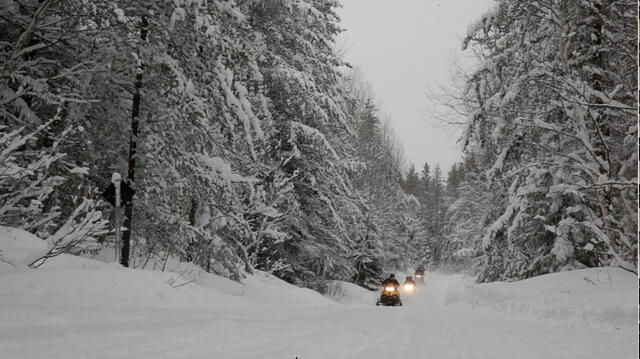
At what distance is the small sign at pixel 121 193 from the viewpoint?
33.4 feet

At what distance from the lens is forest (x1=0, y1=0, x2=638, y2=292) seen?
29.6ft

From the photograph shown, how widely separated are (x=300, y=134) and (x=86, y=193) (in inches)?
412

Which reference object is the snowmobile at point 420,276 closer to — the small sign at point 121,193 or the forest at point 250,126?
the forest at point 250,126

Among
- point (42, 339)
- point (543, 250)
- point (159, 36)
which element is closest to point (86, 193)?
point (159, 36)

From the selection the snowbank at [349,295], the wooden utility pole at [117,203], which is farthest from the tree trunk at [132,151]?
the snowbank at [349,295]

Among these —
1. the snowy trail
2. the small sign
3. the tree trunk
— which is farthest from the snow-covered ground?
the tree trunk

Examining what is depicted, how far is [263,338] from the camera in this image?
573 centimetres

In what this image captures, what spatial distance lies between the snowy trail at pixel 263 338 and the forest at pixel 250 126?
158cm

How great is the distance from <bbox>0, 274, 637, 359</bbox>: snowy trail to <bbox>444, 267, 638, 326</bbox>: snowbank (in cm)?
201

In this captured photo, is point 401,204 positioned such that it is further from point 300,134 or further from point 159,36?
point 159,36

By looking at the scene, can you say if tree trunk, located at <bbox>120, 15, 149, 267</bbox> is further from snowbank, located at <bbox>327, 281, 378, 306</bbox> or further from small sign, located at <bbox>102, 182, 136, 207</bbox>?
snowbank, located at <bbox>327, 281, 378, 306</bbox>

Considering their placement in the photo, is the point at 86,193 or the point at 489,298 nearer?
the point at 86,193

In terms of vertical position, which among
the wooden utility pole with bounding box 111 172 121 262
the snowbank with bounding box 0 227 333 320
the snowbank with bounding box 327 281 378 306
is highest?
the wooden utility pole with bounding box 111 172 121 262

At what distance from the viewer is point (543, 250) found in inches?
661
